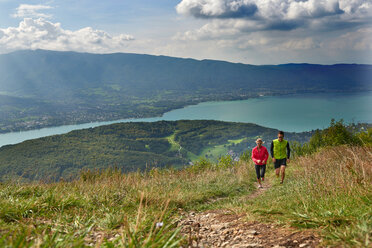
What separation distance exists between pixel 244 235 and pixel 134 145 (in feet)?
307

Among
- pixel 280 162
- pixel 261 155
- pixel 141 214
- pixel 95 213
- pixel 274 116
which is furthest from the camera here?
pixel 274 116

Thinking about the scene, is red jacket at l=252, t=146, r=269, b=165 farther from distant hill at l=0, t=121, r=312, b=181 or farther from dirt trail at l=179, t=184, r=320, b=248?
distant hill at l=0, t=121, r=312, b=181

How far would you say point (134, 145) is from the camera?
94.1 meters

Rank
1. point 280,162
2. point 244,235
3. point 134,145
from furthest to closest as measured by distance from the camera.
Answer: point 134,145
point 280,162
point 244,235

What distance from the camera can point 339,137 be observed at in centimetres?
2056

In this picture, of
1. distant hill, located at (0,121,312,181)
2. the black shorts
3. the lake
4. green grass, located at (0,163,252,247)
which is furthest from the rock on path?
the lake

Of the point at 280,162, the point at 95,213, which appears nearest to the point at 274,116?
the point at 280,162

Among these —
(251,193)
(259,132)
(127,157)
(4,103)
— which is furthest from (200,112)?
(251,193)

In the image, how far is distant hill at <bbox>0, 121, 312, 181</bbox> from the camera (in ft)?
230

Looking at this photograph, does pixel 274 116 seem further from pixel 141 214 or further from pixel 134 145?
pixel 141 214

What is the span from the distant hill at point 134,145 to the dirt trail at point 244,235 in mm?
55871

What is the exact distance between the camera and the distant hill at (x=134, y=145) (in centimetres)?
7019

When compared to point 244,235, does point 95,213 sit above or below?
below

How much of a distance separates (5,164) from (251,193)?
257ft
